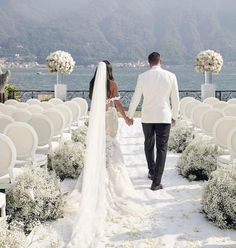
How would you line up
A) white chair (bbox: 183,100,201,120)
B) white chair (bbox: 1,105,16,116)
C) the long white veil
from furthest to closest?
white chair (bbox: 183,100,201,120)
white chair (bbox: 1,105,16,116)
the long white veil

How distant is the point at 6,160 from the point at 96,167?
1012 mm

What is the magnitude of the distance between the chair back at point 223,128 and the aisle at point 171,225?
0.70 m

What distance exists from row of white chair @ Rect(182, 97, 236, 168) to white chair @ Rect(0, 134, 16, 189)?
2.79m

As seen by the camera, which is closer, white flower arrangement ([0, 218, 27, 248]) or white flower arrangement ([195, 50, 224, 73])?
white flower arrangement ([0, 218, 27, 248])

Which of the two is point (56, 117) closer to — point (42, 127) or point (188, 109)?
point (42, 127)

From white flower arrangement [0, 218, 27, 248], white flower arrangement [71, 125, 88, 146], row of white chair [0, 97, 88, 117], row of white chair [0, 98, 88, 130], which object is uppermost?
row of white chair [0, 97, 88, 117]

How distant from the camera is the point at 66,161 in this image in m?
8.61

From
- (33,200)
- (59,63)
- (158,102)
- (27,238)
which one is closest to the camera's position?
(27,238)

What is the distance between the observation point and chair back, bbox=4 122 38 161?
735cm

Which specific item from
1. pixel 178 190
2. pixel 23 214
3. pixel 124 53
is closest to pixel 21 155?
pixel 23 214

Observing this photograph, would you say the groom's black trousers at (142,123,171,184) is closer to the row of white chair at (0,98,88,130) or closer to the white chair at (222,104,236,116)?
the row of white chair at (0,98,88,130)

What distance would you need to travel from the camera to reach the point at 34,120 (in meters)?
8.46

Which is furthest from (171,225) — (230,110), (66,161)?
(230,110)

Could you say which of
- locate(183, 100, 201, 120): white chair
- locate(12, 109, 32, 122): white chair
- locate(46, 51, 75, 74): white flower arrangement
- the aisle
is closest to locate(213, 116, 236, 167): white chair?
the aisle
